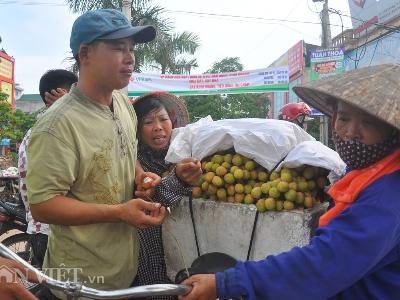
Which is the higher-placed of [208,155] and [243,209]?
[208,155]

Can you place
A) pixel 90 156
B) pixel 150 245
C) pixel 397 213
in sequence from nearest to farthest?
pixel 397 213 → pixel 90 156 → pixel 150 245

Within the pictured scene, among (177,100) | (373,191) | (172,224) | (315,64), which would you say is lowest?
(172,224)

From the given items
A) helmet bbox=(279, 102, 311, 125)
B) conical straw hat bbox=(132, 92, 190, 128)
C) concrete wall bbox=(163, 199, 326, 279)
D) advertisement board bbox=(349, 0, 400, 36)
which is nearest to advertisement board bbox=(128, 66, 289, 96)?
advertisement board bbox=(349, 0, 400, 36)

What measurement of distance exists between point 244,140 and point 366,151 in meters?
1.07

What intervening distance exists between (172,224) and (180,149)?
0.43 meters

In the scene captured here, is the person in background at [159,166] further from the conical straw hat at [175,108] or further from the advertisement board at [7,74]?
the advertisement board at [7,74]

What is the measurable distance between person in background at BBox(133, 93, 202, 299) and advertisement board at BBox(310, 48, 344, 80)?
416 inches

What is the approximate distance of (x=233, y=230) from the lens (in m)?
2.08

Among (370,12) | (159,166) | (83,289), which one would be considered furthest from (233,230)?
(370,12)

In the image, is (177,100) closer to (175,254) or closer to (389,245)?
(175,254)

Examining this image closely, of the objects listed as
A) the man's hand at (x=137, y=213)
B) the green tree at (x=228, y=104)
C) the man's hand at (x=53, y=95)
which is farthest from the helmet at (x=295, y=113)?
the green tree at (x=228, y=104)

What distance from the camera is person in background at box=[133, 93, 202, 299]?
6.43 feet

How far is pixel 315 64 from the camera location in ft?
40.8

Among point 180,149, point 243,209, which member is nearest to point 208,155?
point 180,149
